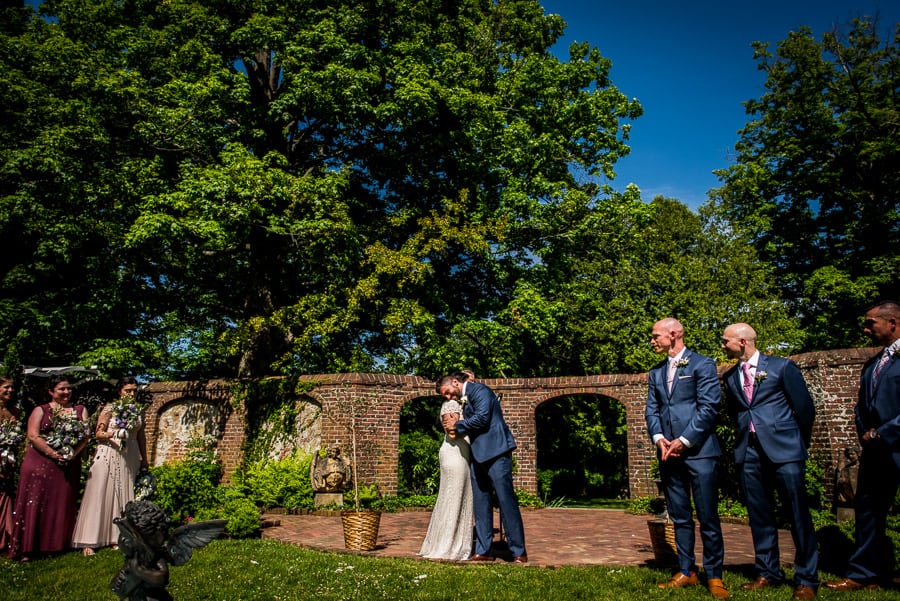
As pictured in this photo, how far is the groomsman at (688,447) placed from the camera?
15.9ft

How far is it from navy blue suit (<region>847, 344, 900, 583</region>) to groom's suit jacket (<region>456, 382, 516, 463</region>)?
3.03m

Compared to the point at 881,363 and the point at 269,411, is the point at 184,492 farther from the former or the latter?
the point at 881,363

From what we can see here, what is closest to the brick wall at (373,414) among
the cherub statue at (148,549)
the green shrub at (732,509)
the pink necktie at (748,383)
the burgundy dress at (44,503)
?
the green shrub at (732,509)

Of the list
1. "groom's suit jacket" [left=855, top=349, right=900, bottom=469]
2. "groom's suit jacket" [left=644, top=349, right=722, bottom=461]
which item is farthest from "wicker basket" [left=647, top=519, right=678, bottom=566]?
"groom's suit jacket" [left=855, top=349, right=900, bottom=469]

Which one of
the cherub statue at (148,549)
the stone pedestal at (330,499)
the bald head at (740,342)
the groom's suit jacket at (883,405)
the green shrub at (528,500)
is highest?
the bald head at (740,342)

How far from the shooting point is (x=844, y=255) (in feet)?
66.2

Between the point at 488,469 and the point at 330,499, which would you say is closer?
the point at 488,469

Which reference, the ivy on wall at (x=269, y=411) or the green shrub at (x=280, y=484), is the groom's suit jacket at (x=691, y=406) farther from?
the ivy on wall at (x=269, y=411)

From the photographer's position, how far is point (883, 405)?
15.4 feet

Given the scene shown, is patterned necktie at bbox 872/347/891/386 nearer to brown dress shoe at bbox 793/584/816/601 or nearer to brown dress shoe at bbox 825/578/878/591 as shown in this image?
brown dress shoe at bbox 825/578/878/591

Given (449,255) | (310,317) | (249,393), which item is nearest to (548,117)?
(449,255)

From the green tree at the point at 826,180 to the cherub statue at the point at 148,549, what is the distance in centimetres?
1940

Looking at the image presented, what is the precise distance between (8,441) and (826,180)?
22.4 m

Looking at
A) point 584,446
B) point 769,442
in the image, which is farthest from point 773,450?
point 584,446
